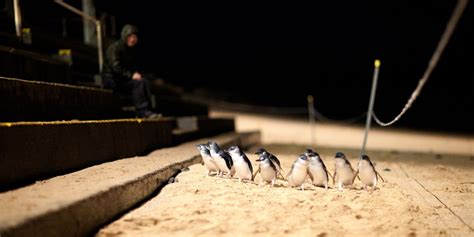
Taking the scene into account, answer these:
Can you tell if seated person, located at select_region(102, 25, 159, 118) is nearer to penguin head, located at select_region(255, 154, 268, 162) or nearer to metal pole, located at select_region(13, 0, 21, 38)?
metal pole, located at select_region(13, 0, 21, 38)

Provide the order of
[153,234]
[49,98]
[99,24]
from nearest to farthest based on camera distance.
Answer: [153,234], [49,98], [99,24]

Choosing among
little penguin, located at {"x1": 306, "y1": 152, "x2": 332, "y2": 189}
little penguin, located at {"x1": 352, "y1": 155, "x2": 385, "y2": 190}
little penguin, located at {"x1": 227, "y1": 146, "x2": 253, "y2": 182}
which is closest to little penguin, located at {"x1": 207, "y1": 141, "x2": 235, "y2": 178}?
little penguin, located at {"x1": 227, "y1": 146, "x2": 253, "y2": 182}

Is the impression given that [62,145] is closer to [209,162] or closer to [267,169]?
[209,162]

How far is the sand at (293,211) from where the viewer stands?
11.3 feet

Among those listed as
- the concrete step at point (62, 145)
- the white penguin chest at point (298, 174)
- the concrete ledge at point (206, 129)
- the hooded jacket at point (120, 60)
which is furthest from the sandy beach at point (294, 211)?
the hooded jacket at point (120, 60)

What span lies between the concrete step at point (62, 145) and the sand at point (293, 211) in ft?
3.52

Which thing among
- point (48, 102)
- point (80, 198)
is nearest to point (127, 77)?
point (48, 102)

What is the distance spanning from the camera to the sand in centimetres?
344

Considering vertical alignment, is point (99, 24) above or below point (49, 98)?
above

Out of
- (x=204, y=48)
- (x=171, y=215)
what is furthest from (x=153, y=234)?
(x=204, y=48)

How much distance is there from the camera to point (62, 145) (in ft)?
14.4

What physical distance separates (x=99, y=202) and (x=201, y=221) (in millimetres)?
904

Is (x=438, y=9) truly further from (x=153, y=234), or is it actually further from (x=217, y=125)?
(x=153, y=234)

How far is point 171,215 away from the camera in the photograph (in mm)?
3701
